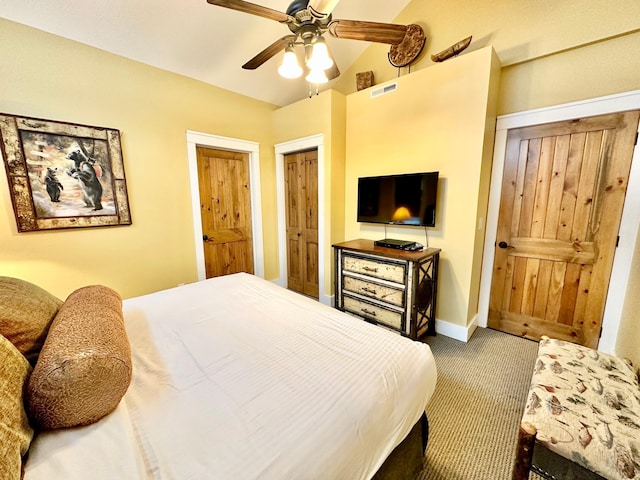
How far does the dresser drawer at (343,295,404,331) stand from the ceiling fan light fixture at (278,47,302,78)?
6.90ft

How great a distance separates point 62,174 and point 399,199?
309 cm

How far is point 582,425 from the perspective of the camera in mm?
1034

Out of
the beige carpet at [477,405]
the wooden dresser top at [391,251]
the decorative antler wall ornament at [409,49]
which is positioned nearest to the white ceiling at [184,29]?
the decorative antler wall ornament at [409,49]

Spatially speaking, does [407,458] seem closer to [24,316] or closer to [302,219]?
[24,316]

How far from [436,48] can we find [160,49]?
2.77m

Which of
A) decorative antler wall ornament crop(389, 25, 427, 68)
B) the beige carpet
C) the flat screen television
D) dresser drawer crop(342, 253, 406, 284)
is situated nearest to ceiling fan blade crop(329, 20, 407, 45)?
the flat screen television

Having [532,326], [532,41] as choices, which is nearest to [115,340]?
[532,326]

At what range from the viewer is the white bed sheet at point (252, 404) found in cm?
67

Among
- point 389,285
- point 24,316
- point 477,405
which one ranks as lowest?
point 477,405

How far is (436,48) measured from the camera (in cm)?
263

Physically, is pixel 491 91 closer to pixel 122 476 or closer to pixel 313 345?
pixel 313 345

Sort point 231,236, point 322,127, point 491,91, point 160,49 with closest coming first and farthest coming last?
point 491,91, point 160,49, point 322,127, point 231,236

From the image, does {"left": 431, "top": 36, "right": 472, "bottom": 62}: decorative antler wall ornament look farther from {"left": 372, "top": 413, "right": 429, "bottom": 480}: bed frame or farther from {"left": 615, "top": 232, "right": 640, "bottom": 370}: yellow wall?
{"left": 372, "top": 413, "right": 429, "bottom": 480}: bed frame

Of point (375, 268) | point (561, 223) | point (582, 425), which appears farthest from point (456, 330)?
point (582, 425)
